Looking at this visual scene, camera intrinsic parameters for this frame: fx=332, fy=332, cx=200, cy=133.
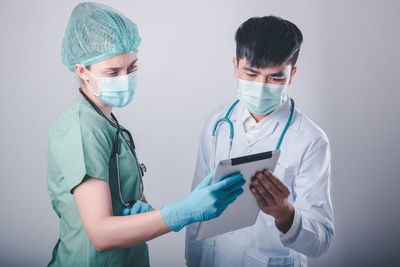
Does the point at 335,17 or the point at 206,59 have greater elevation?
the point at 335,17

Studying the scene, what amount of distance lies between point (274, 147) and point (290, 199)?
0.23 meters

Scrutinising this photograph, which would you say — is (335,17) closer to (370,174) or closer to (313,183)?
(370,174)

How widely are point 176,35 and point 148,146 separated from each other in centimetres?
75

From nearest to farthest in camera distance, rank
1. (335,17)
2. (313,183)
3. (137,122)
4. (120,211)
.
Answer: (120,211)
(313,183)
(335,17)
(137,122)

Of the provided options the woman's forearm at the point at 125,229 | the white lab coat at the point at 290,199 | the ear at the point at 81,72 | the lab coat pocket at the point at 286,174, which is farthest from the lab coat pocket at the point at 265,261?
the ear at the point at 81,72

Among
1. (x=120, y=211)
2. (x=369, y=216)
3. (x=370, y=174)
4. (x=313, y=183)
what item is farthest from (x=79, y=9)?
(x=369, y=216)

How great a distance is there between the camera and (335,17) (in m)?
2.05

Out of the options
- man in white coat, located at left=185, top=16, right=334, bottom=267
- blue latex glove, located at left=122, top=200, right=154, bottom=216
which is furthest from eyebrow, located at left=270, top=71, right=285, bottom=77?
blue latex glove, located at left=122, top=200, right=154, bottom=216

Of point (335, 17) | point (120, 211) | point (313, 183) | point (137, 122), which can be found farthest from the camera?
point (137, 122)

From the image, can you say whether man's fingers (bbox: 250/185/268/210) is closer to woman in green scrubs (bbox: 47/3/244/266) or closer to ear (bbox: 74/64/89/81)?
woman in green scrubs (bbox: 47/3/244/266)

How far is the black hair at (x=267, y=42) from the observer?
1.35 meters

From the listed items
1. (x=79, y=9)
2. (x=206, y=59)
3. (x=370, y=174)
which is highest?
(x=79, y=9)

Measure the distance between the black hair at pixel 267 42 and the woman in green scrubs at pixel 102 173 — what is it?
18.2 inches

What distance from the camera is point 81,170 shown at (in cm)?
101
